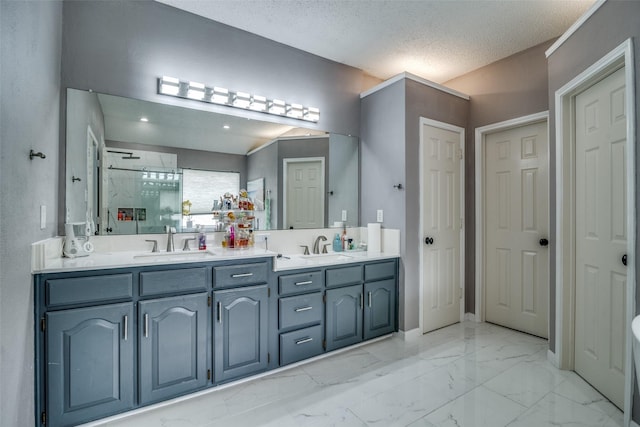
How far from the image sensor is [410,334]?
292 centimetres

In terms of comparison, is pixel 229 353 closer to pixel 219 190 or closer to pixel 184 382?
pixel 184 382

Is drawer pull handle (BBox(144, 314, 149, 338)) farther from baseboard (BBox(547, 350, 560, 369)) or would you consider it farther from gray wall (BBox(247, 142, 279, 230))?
baseboard (BBox(547, 350, 560, 369))

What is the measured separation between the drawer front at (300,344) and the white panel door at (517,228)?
2.06 metres

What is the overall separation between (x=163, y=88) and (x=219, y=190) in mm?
865

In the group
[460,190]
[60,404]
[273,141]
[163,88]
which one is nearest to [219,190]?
[273,141]

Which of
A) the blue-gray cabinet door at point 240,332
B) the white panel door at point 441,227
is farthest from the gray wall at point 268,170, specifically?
the white panel door at point 441,227

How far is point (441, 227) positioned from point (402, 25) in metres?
1.92

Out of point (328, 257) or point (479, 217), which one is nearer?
point (328, 257)

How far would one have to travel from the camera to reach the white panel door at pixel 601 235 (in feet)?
6.01

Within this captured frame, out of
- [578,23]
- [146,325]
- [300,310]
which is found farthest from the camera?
[300,310]

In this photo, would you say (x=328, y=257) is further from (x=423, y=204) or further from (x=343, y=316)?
(x=423, y=204)

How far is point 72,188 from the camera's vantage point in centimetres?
201

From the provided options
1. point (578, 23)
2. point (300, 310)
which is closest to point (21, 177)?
point (300, 310)

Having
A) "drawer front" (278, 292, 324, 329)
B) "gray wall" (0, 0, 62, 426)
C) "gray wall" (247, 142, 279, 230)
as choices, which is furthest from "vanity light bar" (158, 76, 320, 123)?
"drawer front" (278, 292, 324, 329)
